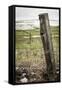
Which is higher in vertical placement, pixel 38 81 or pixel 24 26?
pixel 24 26

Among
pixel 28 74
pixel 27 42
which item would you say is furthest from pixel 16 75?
pixel 27 42

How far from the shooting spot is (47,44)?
7.03ft

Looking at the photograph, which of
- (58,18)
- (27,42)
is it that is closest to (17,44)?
(27,42)

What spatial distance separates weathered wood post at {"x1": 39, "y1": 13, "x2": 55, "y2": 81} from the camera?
2.13 metres

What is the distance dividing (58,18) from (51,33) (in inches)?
5.0

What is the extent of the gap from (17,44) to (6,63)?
0.17m

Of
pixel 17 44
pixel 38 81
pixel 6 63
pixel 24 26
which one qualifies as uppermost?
pixel 24 26

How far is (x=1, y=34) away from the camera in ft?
6.84

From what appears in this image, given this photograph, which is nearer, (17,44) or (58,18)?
(17,44)

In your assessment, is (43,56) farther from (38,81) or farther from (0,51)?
(0,51)

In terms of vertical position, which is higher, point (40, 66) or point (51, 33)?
point (51, 33)

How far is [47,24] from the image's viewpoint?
214 cm

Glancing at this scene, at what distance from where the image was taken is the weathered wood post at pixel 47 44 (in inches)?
83.8
